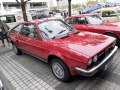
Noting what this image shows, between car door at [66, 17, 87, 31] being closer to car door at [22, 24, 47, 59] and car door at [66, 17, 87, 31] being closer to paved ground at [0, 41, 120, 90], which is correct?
paved ground at [0, 41, 120, 90]

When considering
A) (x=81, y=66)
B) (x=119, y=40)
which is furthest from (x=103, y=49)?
(x=119, y=40)

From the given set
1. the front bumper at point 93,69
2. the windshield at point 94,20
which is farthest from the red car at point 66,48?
the windshield at point 94,20

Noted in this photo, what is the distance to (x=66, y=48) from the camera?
321 centimetres

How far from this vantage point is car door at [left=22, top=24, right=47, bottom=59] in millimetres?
3920

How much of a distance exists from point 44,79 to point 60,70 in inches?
26.7

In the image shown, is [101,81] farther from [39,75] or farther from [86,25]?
[86,25]

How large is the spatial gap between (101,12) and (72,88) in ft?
25.6

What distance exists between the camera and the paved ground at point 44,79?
133 inches

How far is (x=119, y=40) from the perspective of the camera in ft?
17.9

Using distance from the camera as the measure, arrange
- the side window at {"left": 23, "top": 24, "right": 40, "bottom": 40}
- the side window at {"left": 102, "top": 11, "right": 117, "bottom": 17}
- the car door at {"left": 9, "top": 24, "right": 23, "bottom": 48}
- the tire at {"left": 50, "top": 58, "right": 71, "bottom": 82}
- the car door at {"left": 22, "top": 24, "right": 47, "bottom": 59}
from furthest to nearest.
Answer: the side window at {"left": 102, "top": 11, "right": 117, "bottom": 17}, the car door at {"left": 9, "top": 24, "right": 23, "bottom": 48}, the side window at {"left": 23, "top": 24, "right": 40, "bottom": 40}, the car door at {"left": 22, "top": 24, "right": 47, "bottom": 59}, the tire at {"left": 50, "top": 58, "right": 71, "bottom": 82}

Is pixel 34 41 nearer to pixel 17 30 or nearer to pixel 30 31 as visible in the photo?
pixel 30 31

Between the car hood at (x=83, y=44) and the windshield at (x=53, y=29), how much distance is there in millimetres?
278

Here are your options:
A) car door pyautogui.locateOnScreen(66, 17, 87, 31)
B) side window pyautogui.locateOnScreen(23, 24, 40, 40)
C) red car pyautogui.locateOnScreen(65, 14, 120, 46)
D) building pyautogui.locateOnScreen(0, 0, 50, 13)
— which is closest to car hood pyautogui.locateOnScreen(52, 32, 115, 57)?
side window pyautogui.locateOnScreen(23, 24, 40, 40)

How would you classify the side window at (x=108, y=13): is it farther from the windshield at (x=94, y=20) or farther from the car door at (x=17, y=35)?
the car door at (x=17, y=35)
